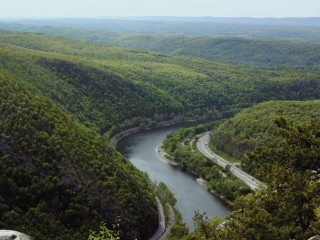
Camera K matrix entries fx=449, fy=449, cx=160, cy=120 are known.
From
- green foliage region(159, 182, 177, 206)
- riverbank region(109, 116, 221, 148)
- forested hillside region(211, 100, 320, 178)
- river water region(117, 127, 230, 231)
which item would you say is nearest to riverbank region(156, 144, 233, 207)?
river water region(117, 127, 230, 231)

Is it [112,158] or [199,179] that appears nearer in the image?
[112,158]

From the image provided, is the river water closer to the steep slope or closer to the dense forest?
the dense forest

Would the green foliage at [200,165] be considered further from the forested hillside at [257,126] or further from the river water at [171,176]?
the forested hillside at [257,126]

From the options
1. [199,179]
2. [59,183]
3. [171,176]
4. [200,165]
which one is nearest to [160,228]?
[59,183]

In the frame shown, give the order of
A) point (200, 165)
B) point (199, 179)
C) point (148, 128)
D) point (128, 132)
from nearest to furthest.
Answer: point (199, 179), point (200, 165), point (128, 132), point (148, 128)

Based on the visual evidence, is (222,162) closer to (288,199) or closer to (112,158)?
(112,158)

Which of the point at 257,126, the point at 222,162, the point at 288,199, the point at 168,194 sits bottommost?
the point at 222,162

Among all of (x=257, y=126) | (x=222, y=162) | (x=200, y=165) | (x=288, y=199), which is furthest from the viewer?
(x=257, y=126)
